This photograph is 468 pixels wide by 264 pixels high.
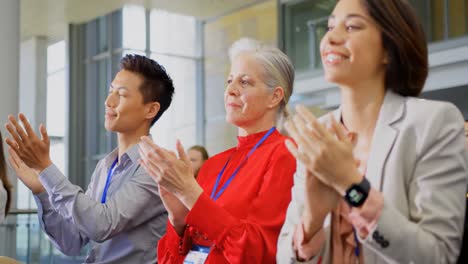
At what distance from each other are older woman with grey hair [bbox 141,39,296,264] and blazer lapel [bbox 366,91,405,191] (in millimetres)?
626

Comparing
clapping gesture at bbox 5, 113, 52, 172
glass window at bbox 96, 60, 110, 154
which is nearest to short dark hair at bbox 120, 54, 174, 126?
clapping gesture at bbox 5, 113, 52, 172

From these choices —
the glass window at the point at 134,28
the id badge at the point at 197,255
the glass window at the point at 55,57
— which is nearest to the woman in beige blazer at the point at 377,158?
the id badge at the point at 197,255

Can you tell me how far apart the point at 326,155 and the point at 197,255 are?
1027 mm

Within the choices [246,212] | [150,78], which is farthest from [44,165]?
[246,212]

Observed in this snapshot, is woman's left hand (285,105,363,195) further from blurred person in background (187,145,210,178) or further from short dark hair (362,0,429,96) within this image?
blurred person in background (187,145,210,178)

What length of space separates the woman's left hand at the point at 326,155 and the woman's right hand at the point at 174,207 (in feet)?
3.13

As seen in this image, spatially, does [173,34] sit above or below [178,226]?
above

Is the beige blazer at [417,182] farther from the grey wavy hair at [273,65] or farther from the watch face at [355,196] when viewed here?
the grey wavy hair at [273,65]

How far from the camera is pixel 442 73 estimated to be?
940 centimetres

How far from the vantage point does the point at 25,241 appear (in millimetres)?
6297

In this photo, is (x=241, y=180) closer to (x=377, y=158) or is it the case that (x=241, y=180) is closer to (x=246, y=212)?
(x=246, y=212)

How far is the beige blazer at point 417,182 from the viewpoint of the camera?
1573 millimetres

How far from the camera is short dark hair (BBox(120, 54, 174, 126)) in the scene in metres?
3.32

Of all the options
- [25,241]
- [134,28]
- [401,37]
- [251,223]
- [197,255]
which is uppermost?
[134,28]
